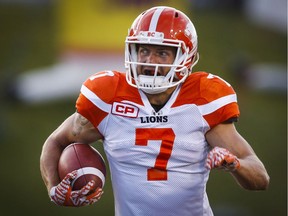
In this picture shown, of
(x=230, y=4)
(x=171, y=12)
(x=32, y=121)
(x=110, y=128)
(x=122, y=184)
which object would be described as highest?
(x=171, y=12)

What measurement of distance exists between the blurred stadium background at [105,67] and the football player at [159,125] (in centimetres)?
349

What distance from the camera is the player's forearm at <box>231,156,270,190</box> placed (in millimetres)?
3713

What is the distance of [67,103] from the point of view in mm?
9195

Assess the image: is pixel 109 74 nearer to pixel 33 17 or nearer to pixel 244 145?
pixel 244 145

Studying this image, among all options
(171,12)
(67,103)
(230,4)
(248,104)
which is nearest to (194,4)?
(230,4)

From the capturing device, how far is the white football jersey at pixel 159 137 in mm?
3846

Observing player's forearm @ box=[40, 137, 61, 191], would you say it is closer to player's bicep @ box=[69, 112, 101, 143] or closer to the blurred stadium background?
player's bicep @ box=[69, 112, 101, 143]

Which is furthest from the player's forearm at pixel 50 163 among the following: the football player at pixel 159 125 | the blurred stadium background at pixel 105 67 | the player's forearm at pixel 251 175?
the blurred stadium background at pixel 105 67

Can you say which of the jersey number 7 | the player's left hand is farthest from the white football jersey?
the player's left hand

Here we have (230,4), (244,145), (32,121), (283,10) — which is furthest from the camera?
(230,4)

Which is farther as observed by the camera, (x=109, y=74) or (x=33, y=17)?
(x=33, y=17)

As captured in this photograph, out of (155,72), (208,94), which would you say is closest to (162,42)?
(155,72)

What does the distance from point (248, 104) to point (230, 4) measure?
237cm

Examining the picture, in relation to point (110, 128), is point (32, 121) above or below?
below
